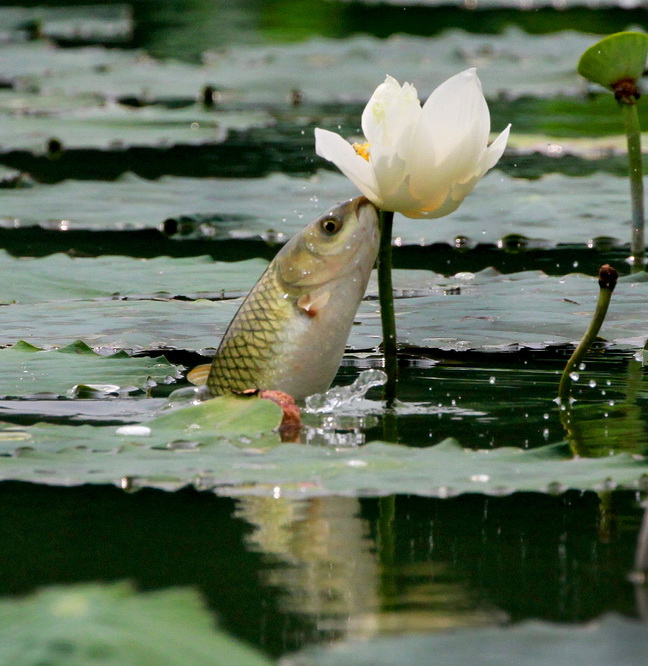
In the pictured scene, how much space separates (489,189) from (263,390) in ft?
10.1

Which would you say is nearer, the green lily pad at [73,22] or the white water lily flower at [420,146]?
the white water lily flower at [420,146]

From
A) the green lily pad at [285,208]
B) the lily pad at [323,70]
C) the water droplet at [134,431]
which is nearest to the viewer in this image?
the water droplet at [134,431]

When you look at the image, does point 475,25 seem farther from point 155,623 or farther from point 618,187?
point 155,623

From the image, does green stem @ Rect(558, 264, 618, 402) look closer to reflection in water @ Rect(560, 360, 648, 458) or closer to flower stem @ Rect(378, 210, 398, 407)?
reflection in water @ Rect(560, 360, 648, 458)

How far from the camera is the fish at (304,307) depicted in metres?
2.27

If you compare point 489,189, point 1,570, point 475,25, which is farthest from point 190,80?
point 1,570

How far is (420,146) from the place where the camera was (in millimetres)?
2125

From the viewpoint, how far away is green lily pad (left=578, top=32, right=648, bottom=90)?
315 centimetres

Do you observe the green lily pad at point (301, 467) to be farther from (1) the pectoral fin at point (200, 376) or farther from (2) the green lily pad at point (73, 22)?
(2) the green lily pad at point (73, 22)

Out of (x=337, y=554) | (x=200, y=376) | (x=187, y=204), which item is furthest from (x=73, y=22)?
(x=337, y=554)

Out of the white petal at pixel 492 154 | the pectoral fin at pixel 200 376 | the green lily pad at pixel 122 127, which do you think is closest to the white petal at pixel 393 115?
the white petal at pixel 492 154

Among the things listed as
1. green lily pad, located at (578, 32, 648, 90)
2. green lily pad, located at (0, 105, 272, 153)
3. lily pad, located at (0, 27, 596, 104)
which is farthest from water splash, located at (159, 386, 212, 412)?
lily pad, located at (0, 27, 596, 104)

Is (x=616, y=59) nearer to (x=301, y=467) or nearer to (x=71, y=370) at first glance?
(x=71, y=370)

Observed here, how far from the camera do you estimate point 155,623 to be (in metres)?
1.08
